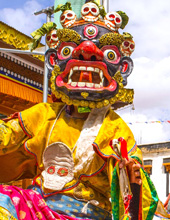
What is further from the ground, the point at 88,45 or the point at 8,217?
the point at 88,45

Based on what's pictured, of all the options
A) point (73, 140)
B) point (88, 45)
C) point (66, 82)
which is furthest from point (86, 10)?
point (73, 140)

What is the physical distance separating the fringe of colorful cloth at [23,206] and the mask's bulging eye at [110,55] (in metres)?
1.07

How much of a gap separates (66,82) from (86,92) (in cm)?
19

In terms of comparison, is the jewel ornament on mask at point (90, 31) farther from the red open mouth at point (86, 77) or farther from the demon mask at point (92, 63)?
the red open mouth at point (86, 77)

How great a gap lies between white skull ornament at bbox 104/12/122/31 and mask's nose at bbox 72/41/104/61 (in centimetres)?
27

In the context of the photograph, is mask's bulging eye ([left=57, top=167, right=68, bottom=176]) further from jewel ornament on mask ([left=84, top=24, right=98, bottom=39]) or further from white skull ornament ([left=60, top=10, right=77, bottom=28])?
white skull ornament ([left=60, top=10, right=77, bottom=28])

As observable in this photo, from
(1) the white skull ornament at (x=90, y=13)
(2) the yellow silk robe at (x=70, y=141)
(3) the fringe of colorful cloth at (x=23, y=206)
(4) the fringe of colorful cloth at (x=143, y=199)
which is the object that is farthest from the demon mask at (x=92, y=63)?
(3) the fringe of colorful cloth at (x=23, y=206)

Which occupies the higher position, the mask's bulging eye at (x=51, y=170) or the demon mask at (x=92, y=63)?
the demon mask at (x=92, y=63)

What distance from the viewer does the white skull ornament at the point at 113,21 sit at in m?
3.04

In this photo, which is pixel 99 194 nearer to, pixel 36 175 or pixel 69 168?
pixel 69 168

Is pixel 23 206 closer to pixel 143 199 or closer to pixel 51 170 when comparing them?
pixel 51 170

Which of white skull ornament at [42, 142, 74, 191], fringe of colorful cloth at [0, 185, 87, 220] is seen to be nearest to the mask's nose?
white skull ornament at [42, 142, 74, 191]

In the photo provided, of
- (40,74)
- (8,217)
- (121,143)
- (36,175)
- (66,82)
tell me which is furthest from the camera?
(40,74)

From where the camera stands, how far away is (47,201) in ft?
8.91
